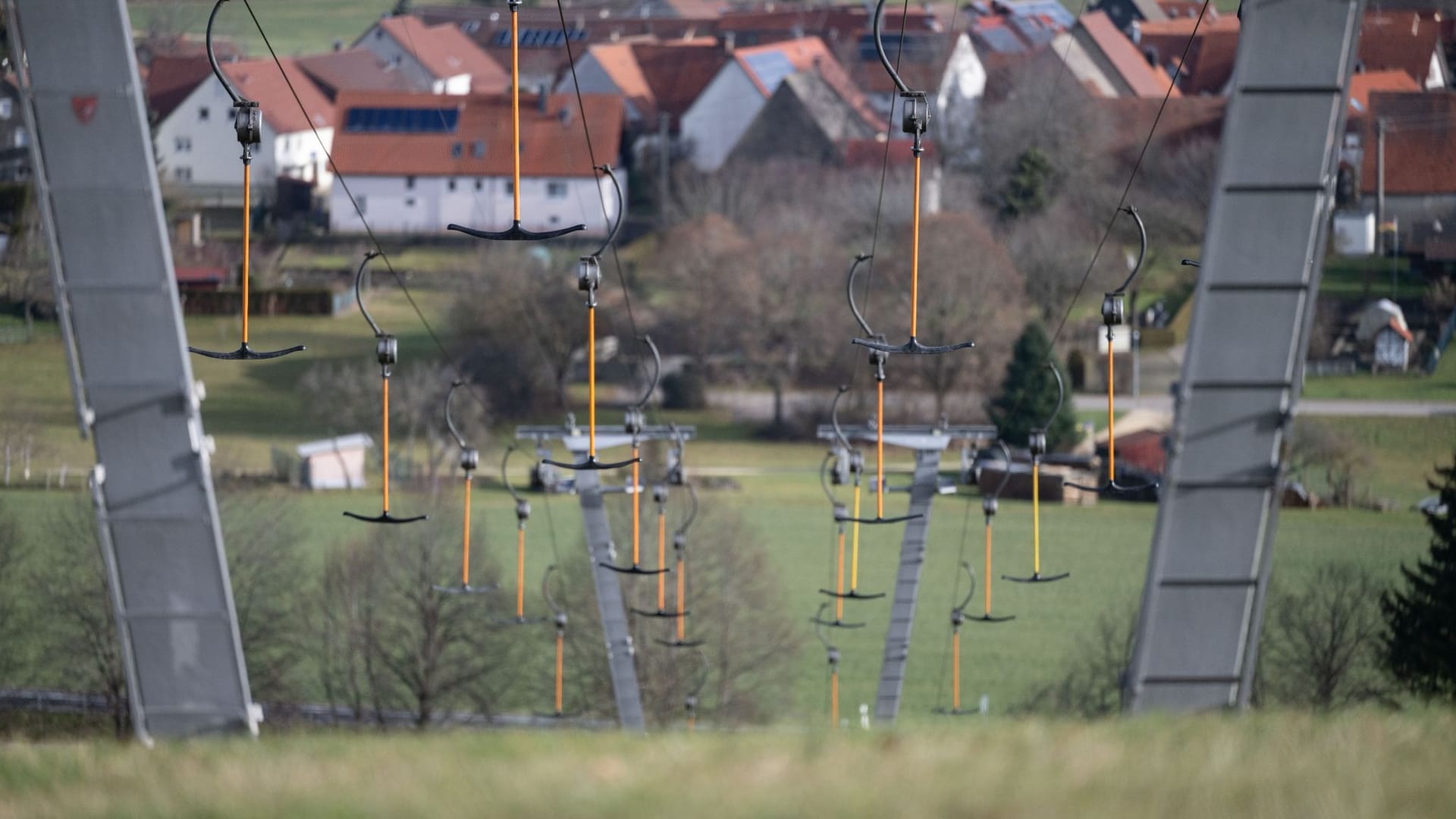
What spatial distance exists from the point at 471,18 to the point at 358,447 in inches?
1983

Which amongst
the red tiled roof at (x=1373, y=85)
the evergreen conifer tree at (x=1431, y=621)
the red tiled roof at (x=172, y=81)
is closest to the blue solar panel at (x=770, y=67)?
the red tiled roof at (x=172, y=81)

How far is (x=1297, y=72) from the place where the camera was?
30.1 ft

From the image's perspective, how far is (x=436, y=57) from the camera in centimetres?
8231

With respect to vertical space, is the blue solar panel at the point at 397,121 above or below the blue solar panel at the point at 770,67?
below

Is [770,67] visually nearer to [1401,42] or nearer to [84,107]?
[1401,42]

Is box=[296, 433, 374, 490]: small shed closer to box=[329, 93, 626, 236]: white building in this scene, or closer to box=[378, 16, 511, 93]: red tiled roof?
box=[329, 93, 626, 236]: white building

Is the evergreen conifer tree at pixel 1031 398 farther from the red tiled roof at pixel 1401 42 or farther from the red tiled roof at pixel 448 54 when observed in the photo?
the red tiled roof at pixel 448 54

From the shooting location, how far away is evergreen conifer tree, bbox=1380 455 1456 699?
26.2m

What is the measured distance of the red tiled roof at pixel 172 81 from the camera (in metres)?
67.8

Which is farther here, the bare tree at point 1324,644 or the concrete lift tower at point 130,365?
the bare tree at point 1324,644

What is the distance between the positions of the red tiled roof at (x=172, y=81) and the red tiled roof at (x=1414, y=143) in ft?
123

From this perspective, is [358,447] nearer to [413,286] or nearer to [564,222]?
[413,286]

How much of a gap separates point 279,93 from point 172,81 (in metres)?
4.35

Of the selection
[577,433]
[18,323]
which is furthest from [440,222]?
[577,433]
